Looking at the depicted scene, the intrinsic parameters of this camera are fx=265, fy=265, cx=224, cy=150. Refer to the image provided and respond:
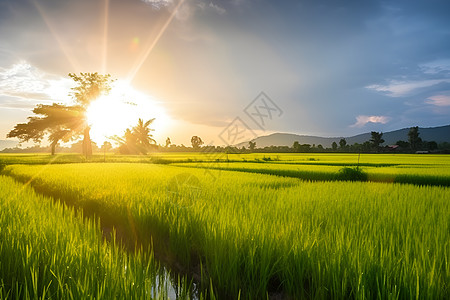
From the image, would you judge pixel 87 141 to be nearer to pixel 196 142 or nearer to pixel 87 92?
pixel 87 92

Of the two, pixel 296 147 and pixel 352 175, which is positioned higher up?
pixel 296 147

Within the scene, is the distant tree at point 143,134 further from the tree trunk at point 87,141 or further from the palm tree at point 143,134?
the tree trunk at point 87,141

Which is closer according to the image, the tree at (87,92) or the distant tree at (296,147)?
the tree at (87,92)

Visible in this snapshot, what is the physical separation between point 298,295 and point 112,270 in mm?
1424

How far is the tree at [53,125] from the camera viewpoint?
26.2 meters

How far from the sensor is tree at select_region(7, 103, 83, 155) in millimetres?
26219

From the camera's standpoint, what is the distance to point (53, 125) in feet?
89.5

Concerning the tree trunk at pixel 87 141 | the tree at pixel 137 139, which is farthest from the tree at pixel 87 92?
the tree at pixel 137 139

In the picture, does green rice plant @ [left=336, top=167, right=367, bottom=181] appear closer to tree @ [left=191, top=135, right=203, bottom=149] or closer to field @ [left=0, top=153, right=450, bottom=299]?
field @ [left=0, top=153, right=450, bottom=299]

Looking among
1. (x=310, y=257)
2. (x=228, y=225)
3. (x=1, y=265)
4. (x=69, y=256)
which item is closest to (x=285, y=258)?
(x=310, y=257)

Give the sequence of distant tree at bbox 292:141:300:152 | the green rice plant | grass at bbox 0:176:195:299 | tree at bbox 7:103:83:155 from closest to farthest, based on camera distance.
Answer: grass at bbox 0:176:195:299 < the green rice plant < tree at bbox 7:103:83:155 < distant tree at bbox 292:141:300:152

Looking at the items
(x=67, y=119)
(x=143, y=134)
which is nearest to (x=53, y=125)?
(x=67, y=119)

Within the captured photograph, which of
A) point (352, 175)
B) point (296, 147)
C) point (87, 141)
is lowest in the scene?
point (352, 175)

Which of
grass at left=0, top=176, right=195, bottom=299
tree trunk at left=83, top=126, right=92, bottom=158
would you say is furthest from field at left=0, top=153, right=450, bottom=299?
tree trunk at left=83, top=126, right=92, bottom=158
